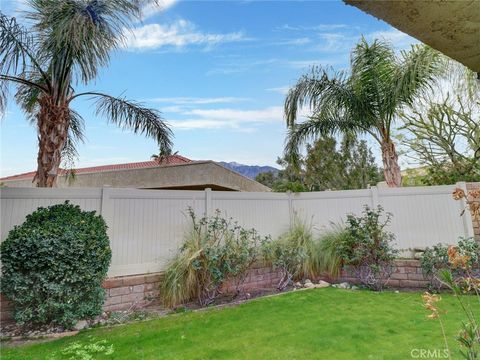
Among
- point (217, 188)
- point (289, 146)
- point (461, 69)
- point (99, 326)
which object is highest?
point (461, 69)

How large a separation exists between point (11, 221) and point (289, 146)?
7101mm

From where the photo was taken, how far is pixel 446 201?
6.87 m

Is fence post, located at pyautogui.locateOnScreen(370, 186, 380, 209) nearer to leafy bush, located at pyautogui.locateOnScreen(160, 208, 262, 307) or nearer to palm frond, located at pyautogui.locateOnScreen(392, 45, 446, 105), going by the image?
palm frond, located at pyautogui.locateOnScreen(392, 45, 446, 105)

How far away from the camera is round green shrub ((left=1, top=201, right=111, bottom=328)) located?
4.07 meters

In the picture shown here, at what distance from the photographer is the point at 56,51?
574 centimetres

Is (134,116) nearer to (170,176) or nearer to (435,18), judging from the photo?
(170,176)

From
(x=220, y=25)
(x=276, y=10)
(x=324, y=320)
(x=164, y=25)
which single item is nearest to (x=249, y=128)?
(x=220, y=25)

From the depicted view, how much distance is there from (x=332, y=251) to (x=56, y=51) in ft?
24.0

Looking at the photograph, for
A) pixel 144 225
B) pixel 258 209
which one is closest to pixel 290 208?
pixel 258 209

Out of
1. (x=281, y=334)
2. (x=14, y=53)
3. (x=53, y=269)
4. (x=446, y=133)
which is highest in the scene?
(x=14, y=53)

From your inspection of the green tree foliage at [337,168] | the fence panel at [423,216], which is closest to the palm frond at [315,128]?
the fence panel at [423,216]

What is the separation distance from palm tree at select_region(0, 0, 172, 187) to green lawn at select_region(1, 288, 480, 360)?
356 cm

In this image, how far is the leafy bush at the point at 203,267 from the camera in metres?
5.66

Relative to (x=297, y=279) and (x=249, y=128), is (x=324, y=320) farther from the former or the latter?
(x=249, y=128)
